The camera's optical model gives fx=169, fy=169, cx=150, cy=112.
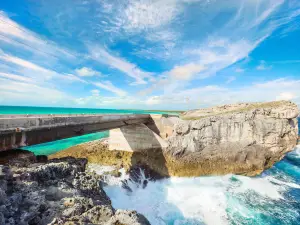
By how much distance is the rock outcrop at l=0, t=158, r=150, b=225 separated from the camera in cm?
352

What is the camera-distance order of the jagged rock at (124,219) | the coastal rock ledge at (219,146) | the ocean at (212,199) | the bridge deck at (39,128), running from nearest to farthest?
the jagged rock at (124,219)
the bridge deck at (39,128)
the ocean at (212,199)
the coastal rock ledge at (219,146)

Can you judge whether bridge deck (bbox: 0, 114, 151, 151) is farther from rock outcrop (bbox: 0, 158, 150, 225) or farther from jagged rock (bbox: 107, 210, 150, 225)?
jagged rock (bbox: 107, 210, 150, 225)

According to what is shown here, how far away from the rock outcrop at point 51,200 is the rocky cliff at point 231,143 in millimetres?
13404

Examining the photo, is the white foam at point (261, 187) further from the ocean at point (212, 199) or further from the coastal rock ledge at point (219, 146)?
the coastal rock ledge at point (219, 146)

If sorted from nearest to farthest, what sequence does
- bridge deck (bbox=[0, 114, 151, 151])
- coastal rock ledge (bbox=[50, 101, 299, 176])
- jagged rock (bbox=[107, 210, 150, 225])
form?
jagged rock (bbox=[107, 210, 150, 225]), bridge deck (bbox=[0, 114, 151, 151]), coastal rock ledge (bbox=[50, 101, 299, 176])

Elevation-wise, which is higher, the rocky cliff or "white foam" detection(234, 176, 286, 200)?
the rocky cliff

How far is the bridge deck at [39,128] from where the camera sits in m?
6.03

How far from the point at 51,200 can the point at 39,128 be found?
3833mm

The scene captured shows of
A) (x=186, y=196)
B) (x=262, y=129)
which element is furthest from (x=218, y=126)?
(x=186, y=196)

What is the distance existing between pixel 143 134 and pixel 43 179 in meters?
15.3

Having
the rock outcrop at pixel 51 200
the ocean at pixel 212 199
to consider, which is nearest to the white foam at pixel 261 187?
the ocean at pixel 212 199

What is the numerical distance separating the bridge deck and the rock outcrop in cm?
122

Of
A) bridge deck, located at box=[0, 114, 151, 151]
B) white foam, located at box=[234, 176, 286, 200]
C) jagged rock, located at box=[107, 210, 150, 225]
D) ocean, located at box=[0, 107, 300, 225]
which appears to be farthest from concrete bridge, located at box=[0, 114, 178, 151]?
white foam, located at box=[234, 176, 286, 200]

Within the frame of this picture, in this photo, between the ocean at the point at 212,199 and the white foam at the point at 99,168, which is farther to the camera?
the white foam at the point at 99,168
